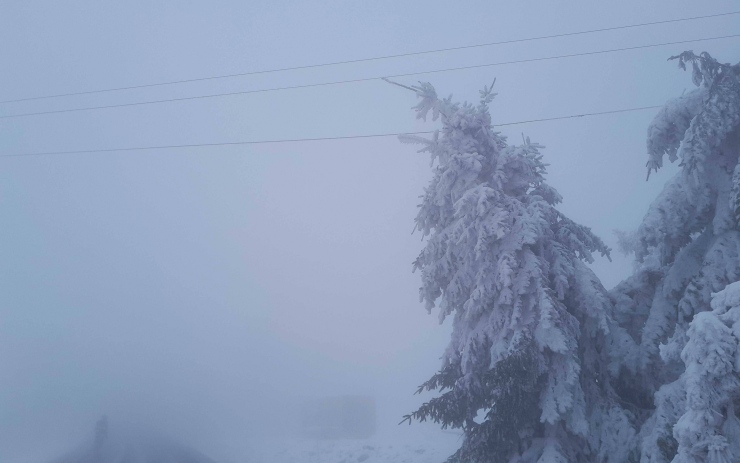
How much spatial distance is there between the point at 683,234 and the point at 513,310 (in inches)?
142

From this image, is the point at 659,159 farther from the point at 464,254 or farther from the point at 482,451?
the point at 482,451

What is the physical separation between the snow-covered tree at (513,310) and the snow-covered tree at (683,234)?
27.7 inches

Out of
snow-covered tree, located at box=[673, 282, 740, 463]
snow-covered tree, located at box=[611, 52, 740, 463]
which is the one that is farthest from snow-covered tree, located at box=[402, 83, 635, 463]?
snow-covered tree, located at box=[673, 282, 740, 463]

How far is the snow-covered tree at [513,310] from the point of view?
933 centimetres

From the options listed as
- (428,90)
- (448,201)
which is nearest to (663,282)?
(448,201)

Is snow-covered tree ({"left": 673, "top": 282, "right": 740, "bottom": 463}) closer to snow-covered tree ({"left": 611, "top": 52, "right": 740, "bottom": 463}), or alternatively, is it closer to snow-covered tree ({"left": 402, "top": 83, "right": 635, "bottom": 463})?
snow-covered tree ({"left": 611, "top": 52, "right": 740, "bottom": 463})

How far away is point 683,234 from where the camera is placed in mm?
9992

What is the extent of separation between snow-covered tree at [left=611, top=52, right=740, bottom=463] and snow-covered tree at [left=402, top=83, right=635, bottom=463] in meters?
0.70

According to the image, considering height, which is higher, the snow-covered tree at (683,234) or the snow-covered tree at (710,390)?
the snow-covered tree at (683,234)

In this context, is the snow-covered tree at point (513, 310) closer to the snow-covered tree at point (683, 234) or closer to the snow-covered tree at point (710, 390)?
the snow-covered tree at point (683, 234)

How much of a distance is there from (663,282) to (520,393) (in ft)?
12.4

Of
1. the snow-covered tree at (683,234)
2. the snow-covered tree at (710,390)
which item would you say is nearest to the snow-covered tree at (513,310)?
the snow-covered tree at (683,234)

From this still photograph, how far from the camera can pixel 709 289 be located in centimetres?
903

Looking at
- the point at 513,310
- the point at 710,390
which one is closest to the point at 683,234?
the point at 513,310
